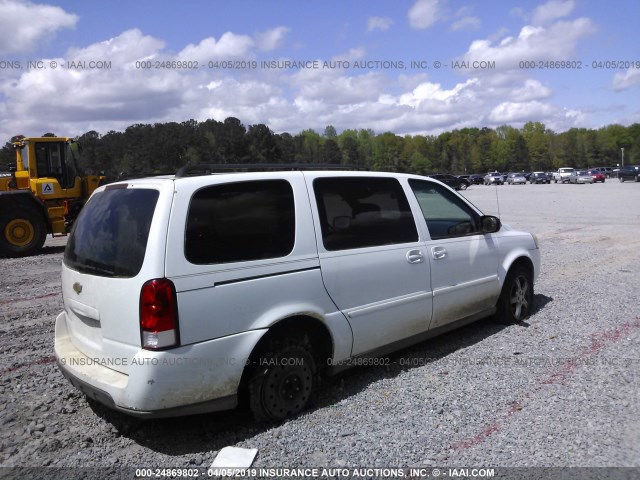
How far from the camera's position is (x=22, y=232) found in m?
13.7

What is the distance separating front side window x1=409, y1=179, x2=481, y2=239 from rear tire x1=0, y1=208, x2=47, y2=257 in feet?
37.5

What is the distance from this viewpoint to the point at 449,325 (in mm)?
5316

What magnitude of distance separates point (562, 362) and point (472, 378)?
968mm

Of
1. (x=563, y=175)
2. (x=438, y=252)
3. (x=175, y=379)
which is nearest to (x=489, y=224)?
(x=438, y=252)

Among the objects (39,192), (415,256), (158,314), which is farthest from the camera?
(39,192)

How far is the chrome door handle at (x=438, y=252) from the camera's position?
16.5 feet

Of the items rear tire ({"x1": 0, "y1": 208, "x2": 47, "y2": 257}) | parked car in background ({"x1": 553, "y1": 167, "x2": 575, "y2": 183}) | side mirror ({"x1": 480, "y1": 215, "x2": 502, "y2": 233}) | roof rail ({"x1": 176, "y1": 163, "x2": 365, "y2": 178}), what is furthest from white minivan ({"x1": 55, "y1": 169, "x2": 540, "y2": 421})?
parked car in background ({"x1": 553, "y1": 167, "x2": 575, "y2": 183})

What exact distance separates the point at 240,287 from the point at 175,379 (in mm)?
698

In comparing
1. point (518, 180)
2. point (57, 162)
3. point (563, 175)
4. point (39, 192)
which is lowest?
point (518, 180)

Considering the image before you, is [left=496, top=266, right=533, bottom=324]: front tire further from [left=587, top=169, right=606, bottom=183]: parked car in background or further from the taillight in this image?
[left=587, top=169, right=606, bottom=183]: parked car in background

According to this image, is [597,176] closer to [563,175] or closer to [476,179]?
[563,175]

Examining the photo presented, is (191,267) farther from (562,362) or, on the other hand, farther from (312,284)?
(562,362)

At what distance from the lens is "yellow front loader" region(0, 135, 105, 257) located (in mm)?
13555

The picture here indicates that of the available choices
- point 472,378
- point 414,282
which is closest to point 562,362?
point 472,378
